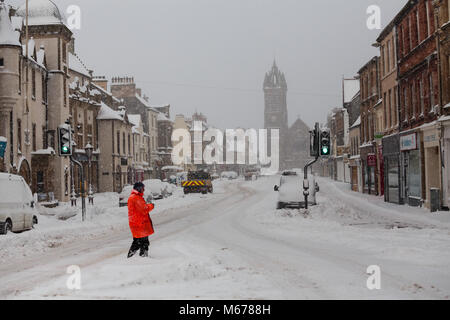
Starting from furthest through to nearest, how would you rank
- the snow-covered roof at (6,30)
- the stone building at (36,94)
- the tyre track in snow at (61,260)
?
the stone building at (36,94) → the snow-covered roof at (6,30) → the tyre track in snow at (61,260)

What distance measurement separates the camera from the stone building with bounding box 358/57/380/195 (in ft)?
123

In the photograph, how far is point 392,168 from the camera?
98.6 ft

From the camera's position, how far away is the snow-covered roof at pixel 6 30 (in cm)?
2808

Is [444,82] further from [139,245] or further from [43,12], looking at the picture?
[43,12]

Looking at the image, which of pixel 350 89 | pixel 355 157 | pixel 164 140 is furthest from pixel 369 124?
pixel 164 140

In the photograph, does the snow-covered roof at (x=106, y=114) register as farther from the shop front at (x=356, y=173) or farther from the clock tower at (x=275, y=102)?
the clock tower at (x=275, y=102)

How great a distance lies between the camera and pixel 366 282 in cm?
841

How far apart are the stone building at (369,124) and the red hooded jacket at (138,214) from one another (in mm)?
28233

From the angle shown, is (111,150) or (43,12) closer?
(43,12)

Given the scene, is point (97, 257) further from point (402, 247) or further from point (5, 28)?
point (5, 28)

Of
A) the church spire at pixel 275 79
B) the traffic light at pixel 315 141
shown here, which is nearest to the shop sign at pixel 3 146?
the traffic light at pixel 315 141

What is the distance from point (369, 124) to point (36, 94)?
24249 mm

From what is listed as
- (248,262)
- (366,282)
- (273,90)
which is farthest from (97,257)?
(273,90)
